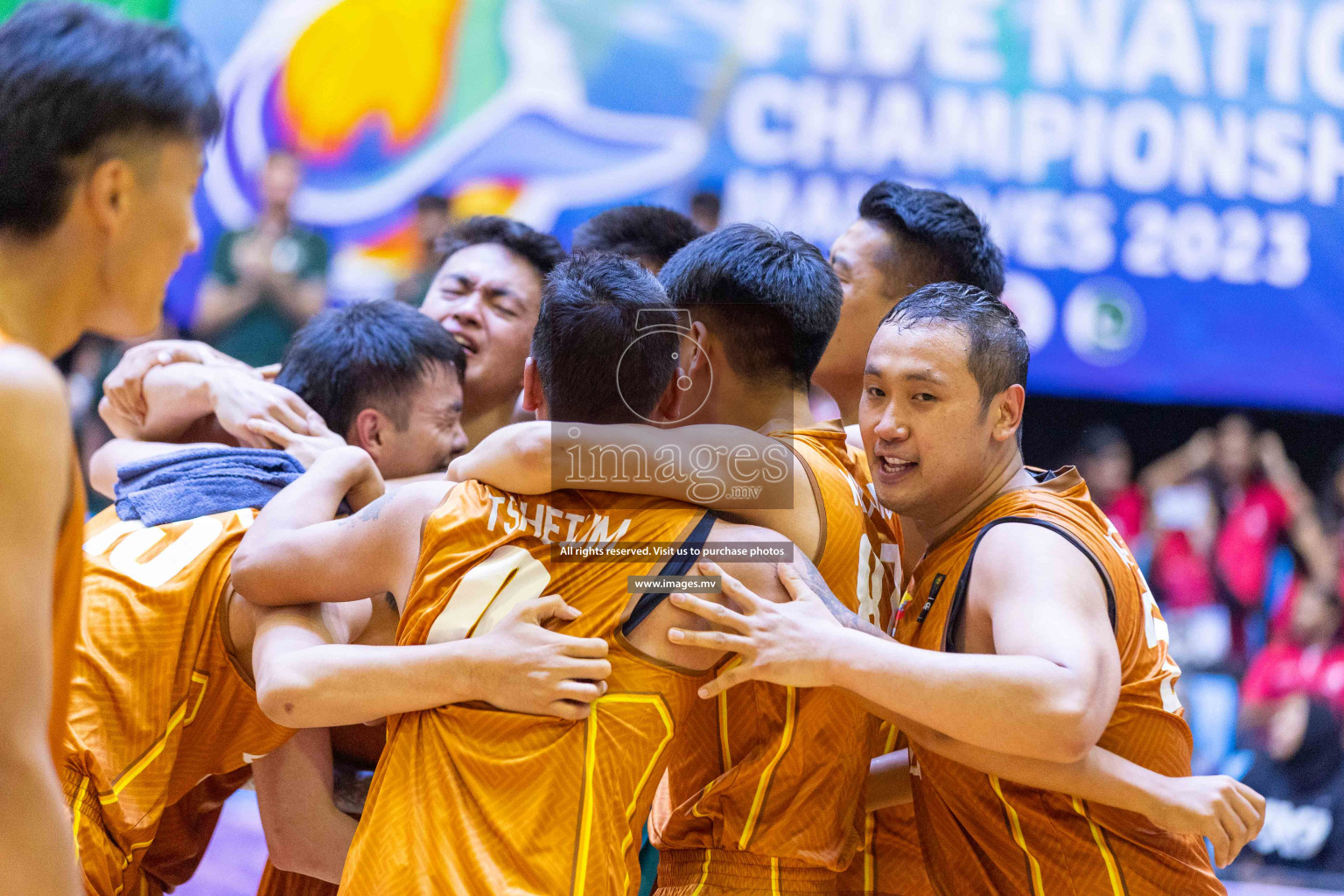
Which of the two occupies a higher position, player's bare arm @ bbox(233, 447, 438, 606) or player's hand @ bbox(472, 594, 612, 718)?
player's bare arm @ bbox(233, 447, 438, 606)

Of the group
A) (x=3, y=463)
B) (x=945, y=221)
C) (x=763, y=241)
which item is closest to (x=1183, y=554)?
(x=945, y=221)

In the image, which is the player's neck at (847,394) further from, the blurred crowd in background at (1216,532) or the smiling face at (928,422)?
the blurred crowd in background at (1216,532)

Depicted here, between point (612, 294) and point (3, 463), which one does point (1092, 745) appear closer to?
point (612, 294)

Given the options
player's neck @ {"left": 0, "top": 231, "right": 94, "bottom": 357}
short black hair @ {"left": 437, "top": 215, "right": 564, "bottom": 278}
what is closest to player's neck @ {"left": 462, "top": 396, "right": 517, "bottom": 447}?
short black hair @ {"left": 437, "top": 215, "right": 564, "bottom": 278}

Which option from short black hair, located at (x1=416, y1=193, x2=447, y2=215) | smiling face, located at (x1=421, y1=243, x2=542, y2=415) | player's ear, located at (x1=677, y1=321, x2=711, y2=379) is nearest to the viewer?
player's ear, located at (x1=677, y1=321, x2=711, y2=379)

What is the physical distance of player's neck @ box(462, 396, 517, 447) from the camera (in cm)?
405

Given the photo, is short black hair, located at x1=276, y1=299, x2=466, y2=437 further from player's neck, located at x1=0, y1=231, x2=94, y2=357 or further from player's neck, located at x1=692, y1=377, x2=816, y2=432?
player's neck, located at x1=0, y1=231, x2=94, y2=357

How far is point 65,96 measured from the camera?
1558 mm

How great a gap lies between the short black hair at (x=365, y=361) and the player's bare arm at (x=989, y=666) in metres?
1.50

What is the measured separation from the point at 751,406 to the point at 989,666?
82 cm

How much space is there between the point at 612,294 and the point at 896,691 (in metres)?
0.94

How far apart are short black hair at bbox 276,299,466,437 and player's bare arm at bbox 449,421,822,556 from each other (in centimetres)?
101

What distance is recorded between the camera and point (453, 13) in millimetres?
7125

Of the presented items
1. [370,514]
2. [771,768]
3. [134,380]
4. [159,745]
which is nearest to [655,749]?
[771,768]
